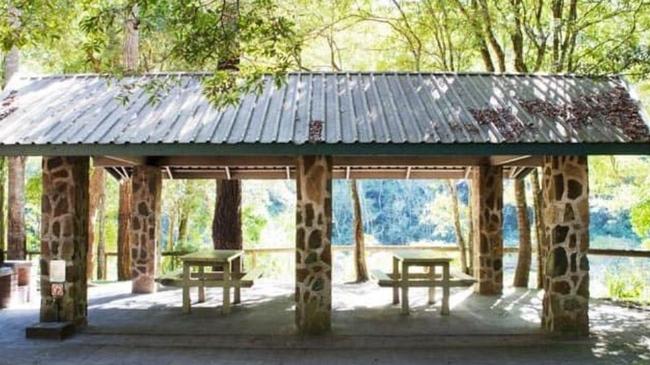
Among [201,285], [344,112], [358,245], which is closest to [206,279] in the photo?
[201,285]

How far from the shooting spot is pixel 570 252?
7273 mm

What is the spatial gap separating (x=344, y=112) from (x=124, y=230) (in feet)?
25.9

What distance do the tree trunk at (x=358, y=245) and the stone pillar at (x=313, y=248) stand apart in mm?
5752

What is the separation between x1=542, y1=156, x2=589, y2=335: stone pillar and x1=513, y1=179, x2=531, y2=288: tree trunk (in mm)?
4277

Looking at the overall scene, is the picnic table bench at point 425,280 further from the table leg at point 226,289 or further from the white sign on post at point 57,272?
the white sign on post at point 57,272

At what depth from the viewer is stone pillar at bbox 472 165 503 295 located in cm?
1033

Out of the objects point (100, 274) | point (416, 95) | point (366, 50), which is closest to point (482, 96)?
point (416, 95)

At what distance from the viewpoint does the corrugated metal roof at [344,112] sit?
682cm

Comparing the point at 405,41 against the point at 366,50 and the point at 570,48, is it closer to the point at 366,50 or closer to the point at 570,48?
the point at 366,50

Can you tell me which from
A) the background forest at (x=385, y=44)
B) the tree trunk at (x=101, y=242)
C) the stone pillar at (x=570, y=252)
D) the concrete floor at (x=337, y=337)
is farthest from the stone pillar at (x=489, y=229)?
the tree trunk at (x=101, y=242)

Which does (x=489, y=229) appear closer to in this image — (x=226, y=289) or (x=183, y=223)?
(x=226, y=289)

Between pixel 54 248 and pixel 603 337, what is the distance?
21.2 ft

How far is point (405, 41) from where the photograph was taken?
46.7ft

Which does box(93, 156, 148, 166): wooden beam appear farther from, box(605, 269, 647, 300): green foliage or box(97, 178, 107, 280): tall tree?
box(605, 269, 647, 300): green foliage
